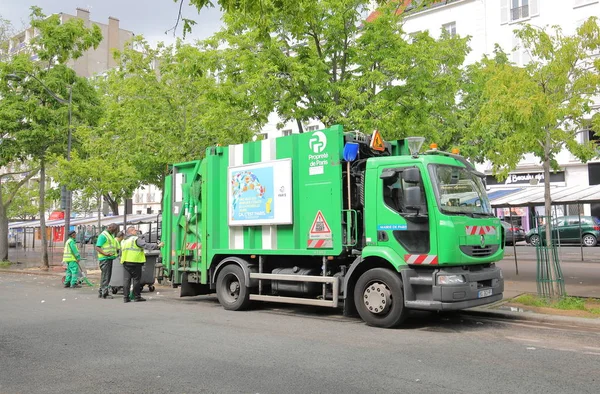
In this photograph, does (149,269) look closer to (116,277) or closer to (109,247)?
(116,277)

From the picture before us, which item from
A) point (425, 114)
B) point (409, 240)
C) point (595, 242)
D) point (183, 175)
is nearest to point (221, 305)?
point (183, 175)

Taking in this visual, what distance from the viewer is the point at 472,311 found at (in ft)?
31.6

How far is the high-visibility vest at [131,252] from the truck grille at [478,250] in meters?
7.02

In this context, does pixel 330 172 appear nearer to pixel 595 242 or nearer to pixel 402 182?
pixel 402 182

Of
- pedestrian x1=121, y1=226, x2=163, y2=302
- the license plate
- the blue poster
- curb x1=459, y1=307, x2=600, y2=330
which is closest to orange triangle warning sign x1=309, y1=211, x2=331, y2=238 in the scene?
the blue poster

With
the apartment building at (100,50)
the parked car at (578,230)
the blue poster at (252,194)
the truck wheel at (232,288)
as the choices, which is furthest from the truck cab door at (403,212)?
the apartment building at (100,50)

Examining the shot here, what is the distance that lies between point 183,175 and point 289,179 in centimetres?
313

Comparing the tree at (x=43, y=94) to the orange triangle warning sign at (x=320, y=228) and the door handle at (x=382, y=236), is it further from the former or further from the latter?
the door handle at (x=382, y=236)

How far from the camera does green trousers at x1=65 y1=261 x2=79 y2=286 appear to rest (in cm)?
1552

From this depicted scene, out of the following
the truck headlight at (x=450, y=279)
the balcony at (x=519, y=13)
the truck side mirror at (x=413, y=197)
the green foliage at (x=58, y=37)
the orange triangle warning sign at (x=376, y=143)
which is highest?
the balcony at (x=519, y=13)

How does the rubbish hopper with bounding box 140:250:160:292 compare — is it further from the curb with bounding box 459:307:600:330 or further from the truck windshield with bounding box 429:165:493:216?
the truck windshield with bounding box 429:165:493:216

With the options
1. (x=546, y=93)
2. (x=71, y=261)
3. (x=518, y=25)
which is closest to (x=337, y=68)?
(x=546, y=93)

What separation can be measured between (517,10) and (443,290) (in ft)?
98.8

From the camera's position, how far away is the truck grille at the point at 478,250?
7.97 m
